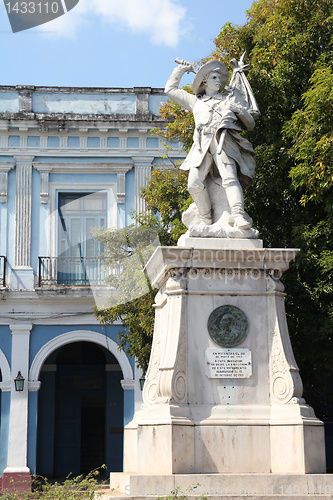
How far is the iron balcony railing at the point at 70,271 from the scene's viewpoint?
18516mm

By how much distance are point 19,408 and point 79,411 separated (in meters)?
2.51

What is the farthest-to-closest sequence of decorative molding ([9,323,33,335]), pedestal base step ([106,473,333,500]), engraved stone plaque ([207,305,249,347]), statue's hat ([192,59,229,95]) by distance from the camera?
1. decorative molding ([9,323,33,335])
2. statue's hat ([192,59,229,95])
3. engraved stone plaque ([207,305,249,347])
4. pedestal base step ([106,473,333,500])

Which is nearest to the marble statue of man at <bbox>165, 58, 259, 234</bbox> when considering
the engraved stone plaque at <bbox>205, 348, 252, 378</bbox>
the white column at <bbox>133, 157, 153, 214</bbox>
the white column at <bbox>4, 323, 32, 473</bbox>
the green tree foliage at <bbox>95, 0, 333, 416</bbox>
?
the engraved stone plaque at <bbox>205, 348, 252, 378</bbox>

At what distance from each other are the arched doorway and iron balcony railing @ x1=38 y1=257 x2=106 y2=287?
2449 mm

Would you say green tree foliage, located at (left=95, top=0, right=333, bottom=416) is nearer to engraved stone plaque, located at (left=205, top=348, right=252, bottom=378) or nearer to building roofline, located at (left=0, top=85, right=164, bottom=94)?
engraved stone plaque, located at (left=205, top=348, right=252, bottom=378)

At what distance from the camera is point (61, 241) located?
19.0 metres

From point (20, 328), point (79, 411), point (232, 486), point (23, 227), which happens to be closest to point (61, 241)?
point (23, 227)

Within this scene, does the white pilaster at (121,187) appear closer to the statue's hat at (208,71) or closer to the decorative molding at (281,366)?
the statue's hat at (208,71)

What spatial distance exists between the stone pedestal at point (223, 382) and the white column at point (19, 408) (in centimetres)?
1070

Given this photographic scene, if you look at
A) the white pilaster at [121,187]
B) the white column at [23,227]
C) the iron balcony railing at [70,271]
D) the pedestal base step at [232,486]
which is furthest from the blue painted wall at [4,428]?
the pedestal base step at [232,486]

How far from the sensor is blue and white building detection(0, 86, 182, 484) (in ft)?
60.1

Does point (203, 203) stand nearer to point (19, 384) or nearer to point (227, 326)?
point (227, 326)

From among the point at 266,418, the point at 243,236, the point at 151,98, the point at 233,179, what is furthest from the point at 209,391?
the point at 151,98

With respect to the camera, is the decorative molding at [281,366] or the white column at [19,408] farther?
the white column at [19,408]
